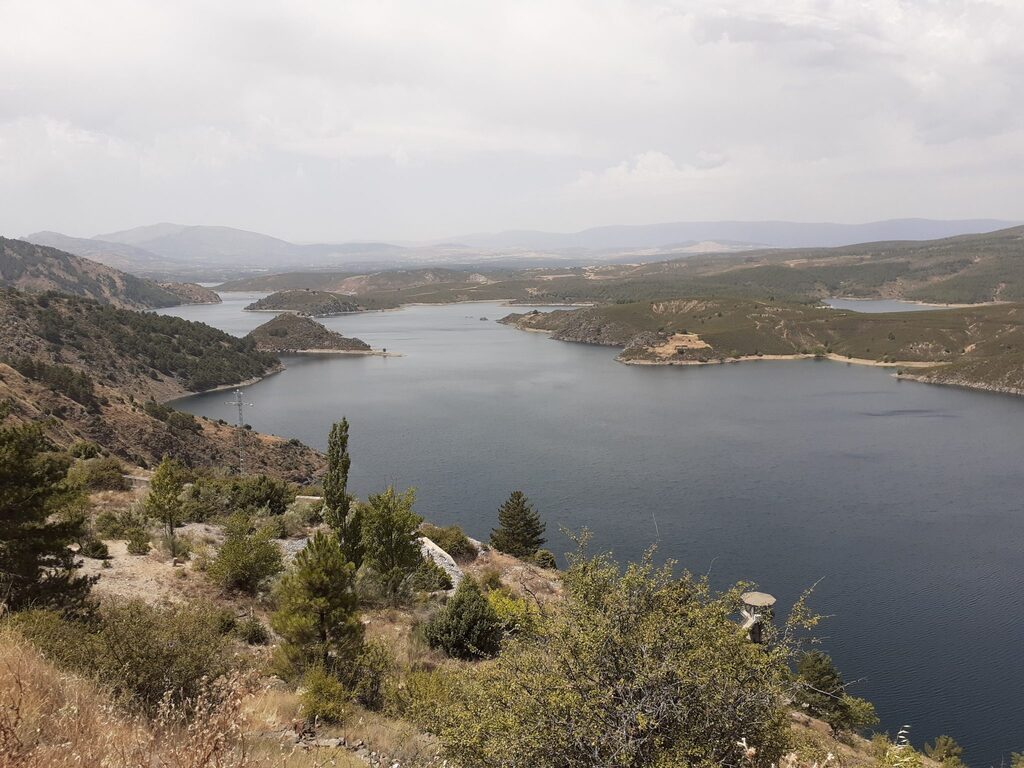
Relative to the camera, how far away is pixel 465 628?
15250 millimetres

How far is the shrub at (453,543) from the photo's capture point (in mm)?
25562

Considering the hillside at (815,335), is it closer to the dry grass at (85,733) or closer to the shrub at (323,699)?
the shrub at (323,699)

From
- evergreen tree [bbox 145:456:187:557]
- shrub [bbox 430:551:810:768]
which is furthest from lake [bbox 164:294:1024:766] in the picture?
evergreen tree [bbox 145:456:187:557]

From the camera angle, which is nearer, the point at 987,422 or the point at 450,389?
the point at 987,422

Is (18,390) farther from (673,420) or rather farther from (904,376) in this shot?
(904,376)

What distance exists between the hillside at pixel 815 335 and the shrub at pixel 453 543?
10463 cm

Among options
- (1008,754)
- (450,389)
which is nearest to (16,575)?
(1008,754)

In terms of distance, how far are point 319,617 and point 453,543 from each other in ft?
46.8

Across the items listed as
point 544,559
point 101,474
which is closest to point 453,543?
point 544,559

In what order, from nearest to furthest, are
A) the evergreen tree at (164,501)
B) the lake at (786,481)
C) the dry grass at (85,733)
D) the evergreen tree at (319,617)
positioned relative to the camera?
the dry grass at (85,733) < the evergreen tree at (319,617) < the evergreen tree at (164,501) < the lake at (786,481)

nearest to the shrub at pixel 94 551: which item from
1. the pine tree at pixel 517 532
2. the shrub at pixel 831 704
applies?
the pine tree at pixel 517 532

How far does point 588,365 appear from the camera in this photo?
12469cm

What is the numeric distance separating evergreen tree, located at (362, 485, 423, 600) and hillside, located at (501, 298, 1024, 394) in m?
111

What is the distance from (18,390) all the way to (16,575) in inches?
1773
